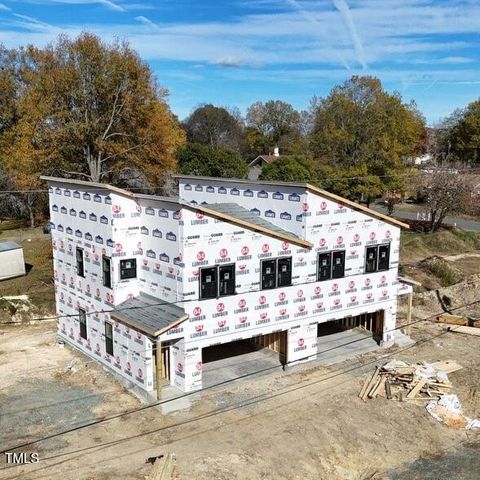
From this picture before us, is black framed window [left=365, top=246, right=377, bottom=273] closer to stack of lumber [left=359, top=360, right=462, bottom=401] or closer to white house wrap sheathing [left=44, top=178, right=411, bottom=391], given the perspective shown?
white house wrap sheathing [left=44, top=178, right=411, bottom=391]

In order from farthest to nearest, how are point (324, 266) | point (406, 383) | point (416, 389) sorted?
point (324, 266)
point (406, 383)
point (416, 389)

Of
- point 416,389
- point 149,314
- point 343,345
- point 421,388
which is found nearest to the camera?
point 149,314

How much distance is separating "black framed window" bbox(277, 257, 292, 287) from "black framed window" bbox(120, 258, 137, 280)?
5269mm

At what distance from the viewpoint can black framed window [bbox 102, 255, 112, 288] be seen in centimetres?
1955

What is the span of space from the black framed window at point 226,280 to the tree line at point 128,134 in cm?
2171

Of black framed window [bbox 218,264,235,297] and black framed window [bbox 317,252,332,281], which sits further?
black framed window [bbox 317,252,332,281]

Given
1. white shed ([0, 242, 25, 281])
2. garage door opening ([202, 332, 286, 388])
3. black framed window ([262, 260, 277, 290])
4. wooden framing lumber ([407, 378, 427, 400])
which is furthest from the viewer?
white shed ([0, 242, 25, 281])

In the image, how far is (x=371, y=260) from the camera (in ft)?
72.9

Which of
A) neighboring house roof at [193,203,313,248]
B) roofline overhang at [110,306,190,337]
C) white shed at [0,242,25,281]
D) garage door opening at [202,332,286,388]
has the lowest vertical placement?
garage door opening at [202,332,286,388]

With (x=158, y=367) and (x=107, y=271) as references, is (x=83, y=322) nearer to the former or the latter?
(x=107, y=271)

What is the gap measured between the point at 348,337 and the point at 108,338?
10.6 meters

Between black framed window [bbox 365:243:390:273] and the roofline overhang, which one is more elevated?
black framed window [bbox 365:243:390:273]

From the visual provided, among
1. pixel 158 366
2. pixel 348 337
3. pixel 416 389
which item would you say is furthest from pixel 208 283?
pixel 348 337

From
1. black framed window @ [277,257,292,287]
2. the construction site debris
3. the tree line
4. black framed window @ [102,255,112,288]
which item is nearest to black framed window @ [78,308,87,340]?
black framed window @ [102,255,112,288]
